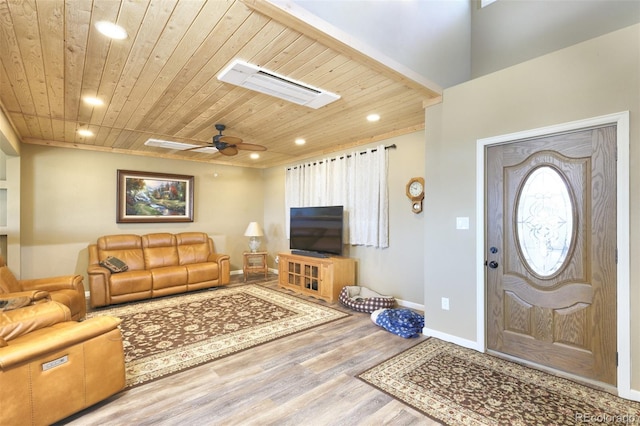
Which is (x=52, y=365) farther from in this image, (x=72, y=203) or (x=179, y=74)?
(x=72, y=203)

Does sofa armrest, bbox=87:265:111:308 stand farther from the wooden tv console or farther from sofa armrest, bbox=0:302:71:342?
the wooden tv console

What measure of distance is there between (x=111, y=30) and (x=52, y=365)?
Result: 7.06ft

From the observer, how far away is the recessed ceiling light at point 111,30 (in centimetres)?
196

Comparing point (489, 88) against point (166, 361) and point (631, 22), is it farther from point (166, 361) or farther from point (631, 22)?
point (166, 361)

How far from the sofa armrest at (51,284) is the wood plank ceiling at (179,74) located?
1959 mm

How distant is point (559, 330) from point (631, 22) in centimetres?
272

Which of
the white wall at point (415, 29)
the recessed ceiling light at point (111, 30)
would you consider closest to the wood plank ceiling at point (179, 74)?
the recessed ceiling light at point (111, 30)

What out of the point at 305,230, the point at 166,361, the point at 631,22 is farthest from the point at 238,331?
the point at 631,22

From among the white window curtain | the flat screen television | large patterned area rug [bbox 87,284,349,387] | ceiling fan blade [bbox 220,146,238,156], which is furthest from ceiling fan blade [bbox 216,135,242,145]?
large patterned area rug [bbox 87,284,349,387]

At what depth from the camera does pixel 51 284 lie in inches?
143

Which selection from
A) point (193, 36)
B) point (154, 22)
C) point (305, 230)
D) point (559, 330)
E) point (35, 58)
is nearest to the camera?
point (154, 22)

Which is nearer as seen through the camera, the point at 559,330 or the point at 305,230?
the point at 559,330

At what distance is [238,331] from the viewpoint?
3.39m

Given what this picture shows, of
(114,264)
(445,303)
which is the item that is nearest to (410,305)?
(445,303)
